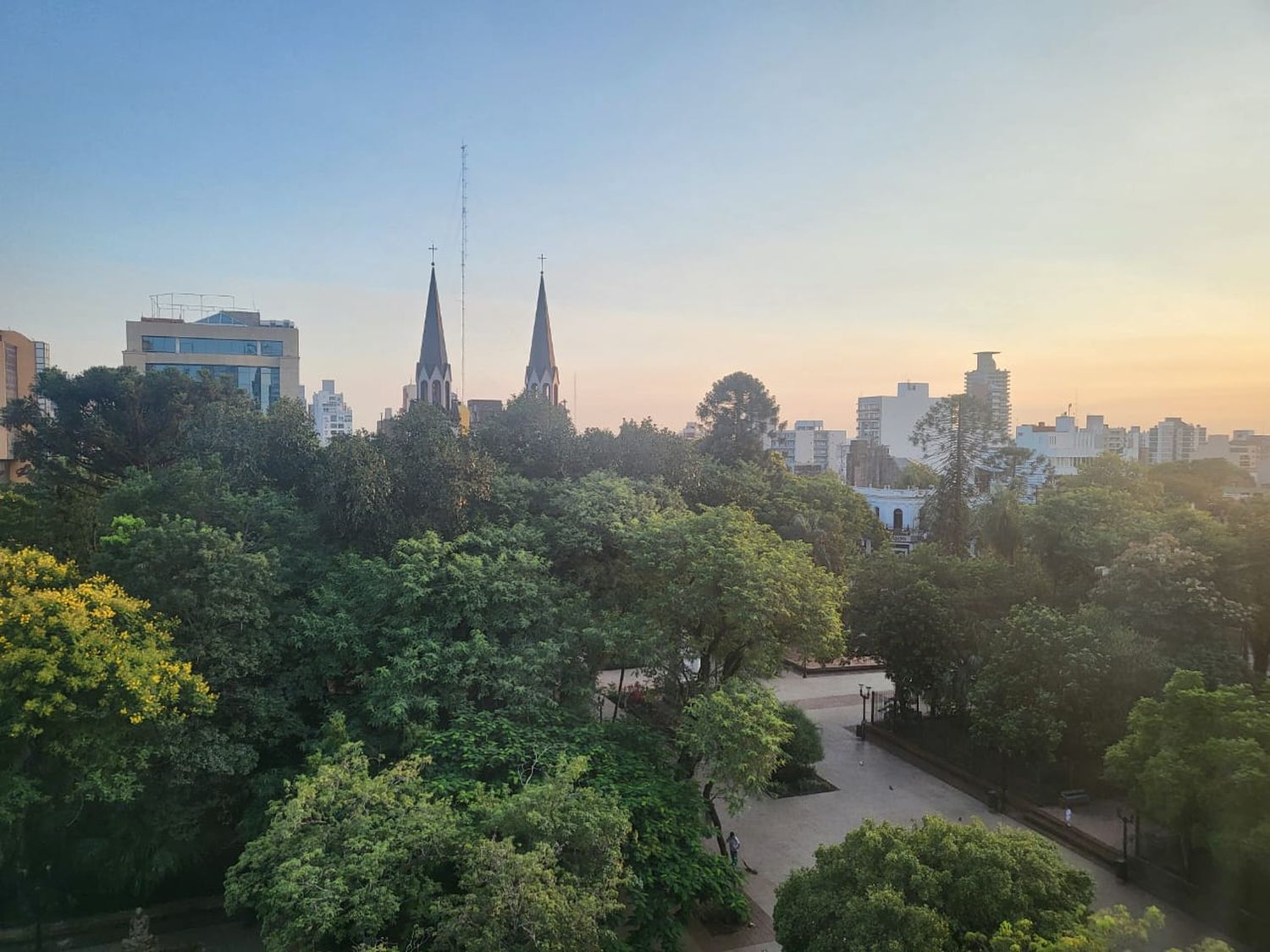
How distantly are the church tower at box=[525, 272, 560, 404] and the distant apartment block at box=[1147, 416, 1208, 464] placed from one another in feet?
193

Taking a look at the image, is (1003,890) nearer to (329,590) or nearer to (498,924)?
(498,924)

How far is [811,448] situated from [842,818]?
7730 cm

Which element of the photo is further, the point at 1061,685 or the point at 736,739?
the point at 1061,685

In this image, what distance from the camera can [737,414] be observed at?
109ft

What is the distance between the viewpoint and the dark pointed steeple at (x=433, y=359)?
46.8 m

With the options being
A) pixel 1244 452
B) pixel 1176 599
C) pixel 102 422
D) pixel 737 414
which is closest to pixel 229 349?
pixel 102 422

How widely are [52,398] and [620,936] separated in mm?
21804

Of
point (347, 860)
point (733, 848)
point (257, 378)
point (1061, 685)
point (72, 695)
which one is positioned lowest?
point (733, 848)

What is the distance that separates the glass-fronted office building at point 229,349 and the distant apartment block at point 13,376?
10438 millimetres

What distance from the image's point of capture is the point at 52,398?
22125 millimetres

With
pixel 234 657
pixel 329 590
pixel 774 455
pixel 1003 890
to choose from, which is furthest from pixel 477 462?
pixel 774 455

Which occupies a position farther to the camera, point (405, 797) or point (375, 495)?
point (375, 495)

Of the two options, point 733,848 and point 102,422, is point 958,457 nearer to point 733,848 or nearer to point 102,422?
point 733,848

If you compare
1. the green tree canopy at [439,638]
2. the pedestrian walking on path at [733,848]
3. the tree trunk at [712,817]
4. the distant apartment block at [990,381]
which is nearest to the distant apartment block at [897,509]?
the distant apartment block at [990,381]
